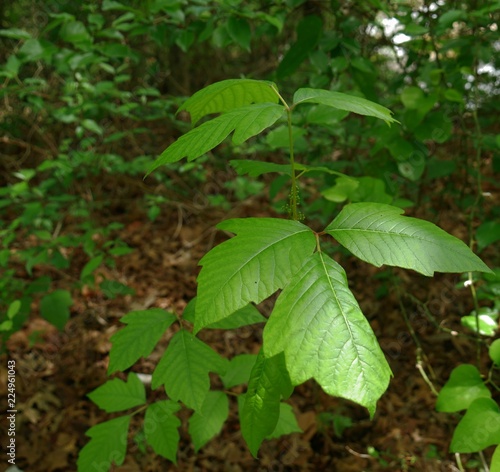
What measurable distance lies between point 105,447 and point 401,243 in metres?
1.28

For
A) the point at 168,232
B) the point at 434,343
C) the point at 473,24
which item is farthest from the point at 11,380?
the point at 473,24

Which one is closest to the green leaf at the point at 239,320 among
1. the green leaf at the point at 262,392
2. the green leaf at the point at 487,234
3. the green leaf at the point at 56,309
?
the green leaf at the point at 262,392

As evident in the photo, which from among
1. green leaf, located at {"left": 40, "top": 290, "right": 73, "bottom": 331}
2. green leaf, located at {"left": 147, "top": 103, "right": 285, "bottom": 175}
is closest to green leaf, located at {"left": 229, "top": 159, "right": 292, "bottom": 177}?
green leaf, located at {"left": 147, "top": 103, "right": 285, "bottom": 175}

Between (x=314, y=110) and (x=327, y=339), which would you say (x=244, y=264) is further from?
(x=314, y=110)

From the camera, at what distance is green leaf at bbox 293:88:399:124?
3.04 ft

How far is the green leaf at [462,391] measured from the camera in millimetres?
1414

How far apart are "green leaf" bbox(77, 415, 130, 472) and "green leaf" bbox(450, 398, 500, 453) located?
3.62ft

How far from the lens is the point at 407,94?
2029 millimetres

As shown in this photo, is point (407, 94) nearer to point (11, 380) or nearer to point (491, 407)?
point (491, 407)

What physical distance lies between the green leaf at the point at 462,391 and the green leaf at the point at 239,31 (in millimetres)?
1727

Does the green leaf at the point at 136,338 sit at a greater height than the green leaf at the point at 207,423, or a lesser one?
greater

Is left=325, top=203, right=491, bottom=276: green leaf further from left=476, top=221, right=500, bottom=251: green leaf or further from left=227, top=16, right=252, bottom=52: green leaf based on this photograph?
left=227, top=16, right=252, bottom=52: green leaf

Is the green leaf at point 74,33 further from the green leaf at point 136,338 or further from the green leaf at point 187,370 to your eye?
the green leaf at point 187,370

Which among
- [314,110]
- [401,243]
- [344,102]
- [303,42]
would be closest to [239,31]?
[303,42]
